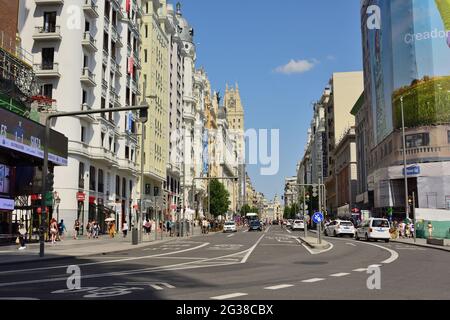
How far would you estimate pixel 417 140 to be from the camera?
55.7 meters

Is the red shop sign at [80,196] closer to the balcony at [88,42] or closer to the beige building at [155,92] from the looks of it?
the balcony at [88,42]

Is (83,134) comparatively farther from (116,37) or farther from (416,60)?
(416,60)

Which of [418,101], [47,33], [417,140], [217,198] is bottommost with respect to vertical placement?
[217,198]

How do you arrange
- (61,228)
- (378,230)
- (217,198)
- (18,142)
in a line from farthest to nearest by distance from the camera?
(217,198) → (61,228) → (378,230) → (18,142)

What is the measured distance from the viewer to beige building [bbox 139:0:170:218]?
68188 millimetres

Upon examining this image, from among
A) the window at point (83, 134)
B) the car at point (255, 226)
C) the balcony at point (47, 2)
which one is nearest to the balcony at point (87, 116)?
the window at point (83, 134)

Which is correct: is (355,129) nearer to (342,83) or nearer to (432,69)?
(342,83)

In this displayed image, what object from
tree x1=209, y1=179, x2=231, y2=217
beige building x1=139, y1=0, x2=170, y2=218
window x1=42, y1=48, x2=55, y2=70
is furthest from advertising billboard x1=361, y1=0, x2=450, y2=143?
tree x1=209, y1=179, x2=231, y2=217

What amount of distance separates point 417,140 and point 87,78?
3551 cm

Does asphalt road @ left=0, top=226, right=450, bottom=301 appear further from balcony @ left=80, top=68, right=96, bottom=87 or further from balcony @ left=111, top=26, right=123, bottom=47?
balcony @ left=111, top=26, right=123, bottom=47

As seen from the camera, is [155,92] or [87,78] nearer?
[87,78]

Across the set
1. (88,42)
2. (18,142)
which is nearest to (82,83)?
(88,42)

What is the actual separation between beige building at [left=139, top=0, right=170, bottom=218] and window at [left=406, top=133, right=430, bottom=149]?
30760 mm

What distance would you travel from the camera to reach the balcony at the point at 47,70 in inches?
1773
